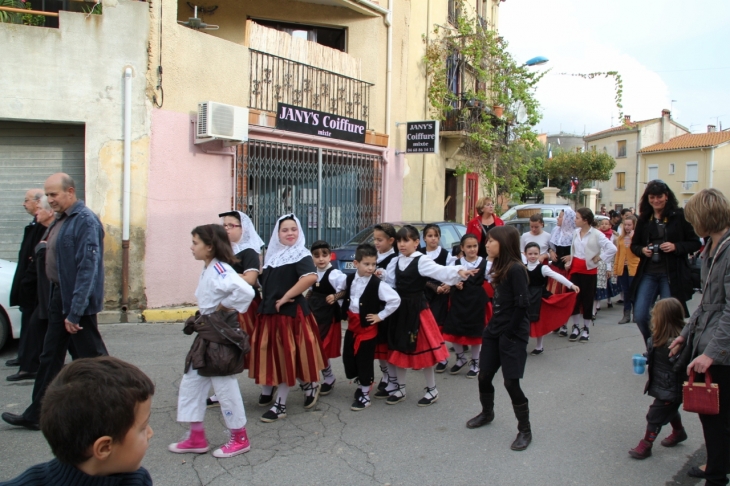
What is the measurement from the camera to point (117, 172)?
9047 millimetres

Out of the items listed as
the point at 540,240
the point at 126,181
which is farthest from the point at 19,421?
the point at 540,240

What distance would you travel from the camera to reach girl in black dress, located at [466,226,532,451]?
451 cm

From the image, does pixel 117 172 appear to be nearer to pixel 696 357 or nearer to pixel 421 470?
pixel 421 470

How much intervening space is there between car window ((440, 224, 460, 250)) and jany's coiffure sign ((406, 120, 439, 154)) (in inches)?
148

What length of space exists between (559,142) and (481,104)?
2587 inches

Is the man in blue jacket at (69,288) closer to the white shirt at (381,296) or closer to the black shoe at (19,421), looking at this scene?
the black shoe at (19,421)

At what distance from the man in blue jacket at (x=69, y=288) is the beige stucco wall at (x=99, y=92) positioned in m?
4.52

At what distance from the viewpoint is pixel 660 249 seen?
5.54 m

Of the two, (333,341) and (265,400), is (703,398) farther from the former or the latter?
(265,400)

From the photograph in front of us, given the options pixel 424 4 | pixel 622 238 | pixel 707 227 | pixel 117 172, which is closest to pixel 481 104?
pixel 424 4

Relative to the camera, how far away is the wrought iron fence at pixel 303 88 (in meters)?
11.4


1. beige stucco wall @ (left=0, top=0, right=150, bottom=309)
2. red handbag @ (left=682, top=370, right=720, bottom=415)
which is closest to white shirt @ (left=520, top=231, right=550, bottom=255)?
red handbag @ (left=682, top=370, right=720, bottom=415)

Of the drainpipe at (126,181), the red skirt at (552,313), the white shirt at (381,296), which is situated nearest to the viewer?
the white shirt at (381,296)

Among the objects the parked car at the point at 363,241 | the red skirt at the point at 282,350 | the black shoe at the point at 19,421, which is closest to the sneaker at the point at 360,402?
the red skirt at the point at 282,350
